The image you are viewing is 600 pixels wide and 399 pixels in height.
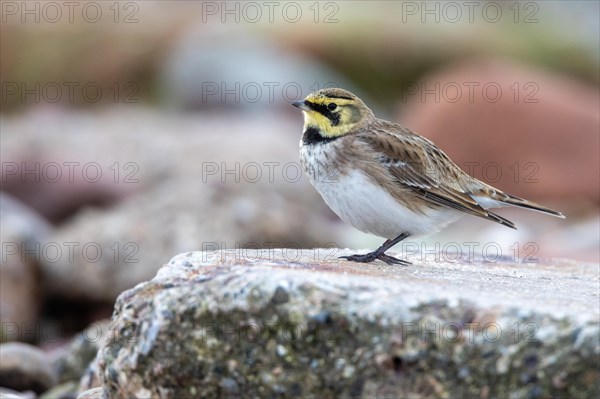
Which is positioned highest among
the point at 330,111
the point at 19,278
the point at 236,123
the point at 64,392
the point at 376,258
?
the point at 236,123

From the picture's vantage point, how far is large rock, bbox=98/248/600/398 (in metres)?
5.03

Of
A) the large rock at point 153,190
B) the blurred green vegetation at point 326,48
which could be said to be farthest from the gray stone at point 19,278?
the blurred green vegetation at point 326,48

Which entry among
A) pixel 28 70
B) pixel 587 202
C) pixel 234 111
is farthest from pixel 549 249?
pixel 28 70

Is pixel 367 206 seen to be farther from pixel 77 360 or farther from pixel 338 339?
pixel 77 360

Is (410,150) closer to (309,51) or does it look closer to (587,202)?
(587,202)

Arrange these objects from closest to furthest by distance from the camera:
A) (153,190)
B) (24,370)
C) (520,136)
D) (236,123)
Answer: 1. (24,370)
2. (153,190)
3. (520,136)
4. (236,123)

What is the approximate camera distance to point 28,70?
26.0 m

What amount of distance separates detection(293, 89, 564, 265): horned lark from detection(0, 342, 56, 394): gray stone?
2.99 metres

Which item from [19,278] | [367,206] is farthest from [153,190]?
[367,206]

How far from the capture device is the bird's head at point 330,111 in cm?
830

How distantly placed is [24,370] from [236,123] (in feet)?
43.4

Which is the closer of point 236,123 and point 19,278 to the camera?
point 19,278

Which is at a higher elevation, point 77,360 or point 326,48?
point 326,48

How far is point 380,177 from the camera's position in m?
7.99
